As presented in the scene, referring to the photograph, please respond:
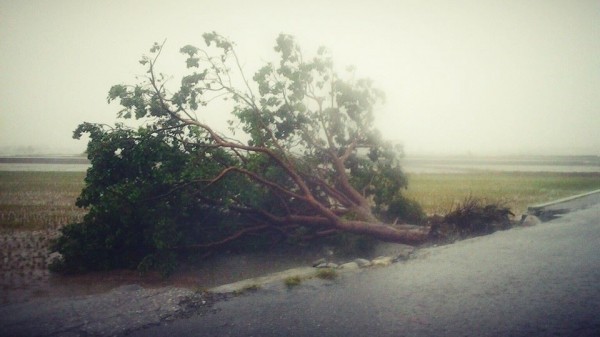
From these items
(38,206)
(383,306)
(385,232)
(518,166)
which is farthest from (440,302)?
(518,166)

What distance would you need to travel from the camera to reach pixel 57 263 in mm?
8125

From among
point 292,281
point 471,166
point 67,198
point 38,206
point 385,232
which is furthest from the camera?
point 471,166

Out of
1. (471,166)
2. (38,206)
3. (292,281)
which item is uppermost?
(471,166)

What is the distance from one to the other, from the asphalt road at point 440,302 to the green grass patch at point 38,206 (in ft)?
33.5

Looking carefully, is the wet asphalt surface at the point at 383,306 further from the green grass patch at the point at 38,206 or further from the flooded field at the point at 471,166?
the flooded field at the point at 471,166

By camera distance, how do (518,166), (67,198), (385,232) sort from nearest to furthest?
(385,232), (67,198), (518,166)

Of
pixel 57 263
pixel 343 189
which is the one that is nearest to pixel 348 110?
pixel 343 189

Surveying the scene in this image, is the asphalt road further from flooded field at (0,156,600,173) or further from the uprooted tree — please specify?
flooded field at (0,156,600,173)

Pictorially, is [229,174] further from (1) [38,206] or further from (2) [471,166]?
(2) [471,166]

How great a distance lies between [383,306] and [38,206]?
16302 millimetres

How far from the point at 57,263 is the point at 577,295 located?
966cm

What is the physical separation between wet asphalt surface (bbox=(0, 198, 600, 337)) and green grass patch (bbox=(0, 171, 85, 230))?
7.94m

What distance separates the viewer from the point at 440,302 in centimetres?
476

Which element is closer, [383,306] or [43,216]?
[383,306]
